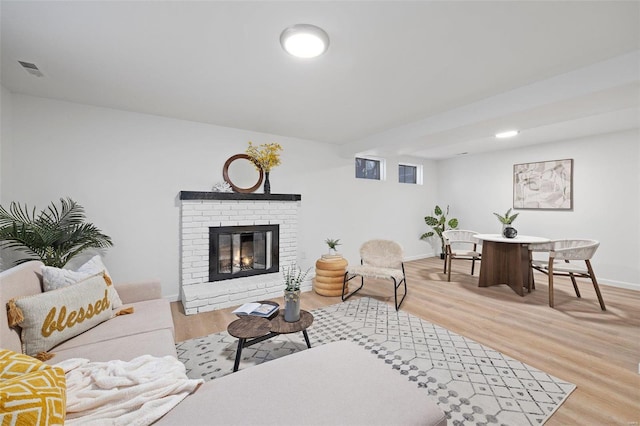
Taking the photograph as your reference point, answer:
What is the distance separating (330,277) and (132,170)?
9.42 feet

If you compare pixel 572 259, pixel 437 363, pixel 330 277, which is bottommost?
pixel 437 363

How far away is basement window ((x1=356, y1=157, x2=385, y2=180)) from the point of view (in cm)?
545

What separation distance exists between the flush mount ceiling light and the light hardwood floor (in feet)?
8.61

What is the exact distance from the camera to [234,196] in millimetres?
3730

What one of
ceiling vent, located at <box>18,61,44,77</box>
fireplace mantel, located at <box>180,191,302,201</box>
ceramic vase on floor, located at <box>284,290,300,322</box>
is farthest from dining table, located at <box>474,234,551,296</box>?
ceiling vent, located at <box>18,61,44,77</box>

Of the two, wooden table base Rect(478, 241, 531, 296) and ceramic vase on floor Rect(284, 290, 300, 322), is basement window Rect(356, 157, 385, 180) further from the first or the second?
ceramic vase on floor Rect(284, 290, 300, 322)

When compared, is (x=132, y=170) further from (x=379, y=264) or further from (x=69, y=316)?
(x=379, y=264)

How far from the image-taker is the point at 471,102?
2.91 meters

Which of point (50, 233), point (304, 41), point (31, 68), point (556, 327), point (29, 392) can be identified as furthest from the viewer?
point (556, 327)

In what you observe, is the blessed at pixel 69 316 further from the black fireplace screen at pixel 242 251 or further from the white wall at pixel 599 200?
the white wall at pixel 599 200

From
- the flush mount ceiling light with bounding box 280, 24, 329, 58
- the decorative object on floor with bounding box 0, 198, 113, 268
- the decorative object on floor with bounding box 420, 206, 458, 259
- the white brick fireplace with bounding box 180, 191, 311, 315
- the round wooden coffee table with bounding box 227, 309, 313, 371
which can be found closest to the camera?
the flush mount ceiling light with bounding box 280, 24, 329, 58

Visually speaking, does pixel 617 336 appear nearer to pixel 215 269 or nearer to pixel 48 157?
A: pixel 215 269

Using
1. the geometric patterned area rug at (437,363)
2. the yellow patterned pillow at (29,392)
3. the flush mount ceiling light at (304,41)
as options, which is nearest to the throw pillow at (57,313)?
the yellow patterned pillow at (29,392)

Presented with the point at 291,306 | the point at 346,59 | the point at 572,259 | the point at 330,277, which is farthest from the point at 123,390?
the point at 572,259
